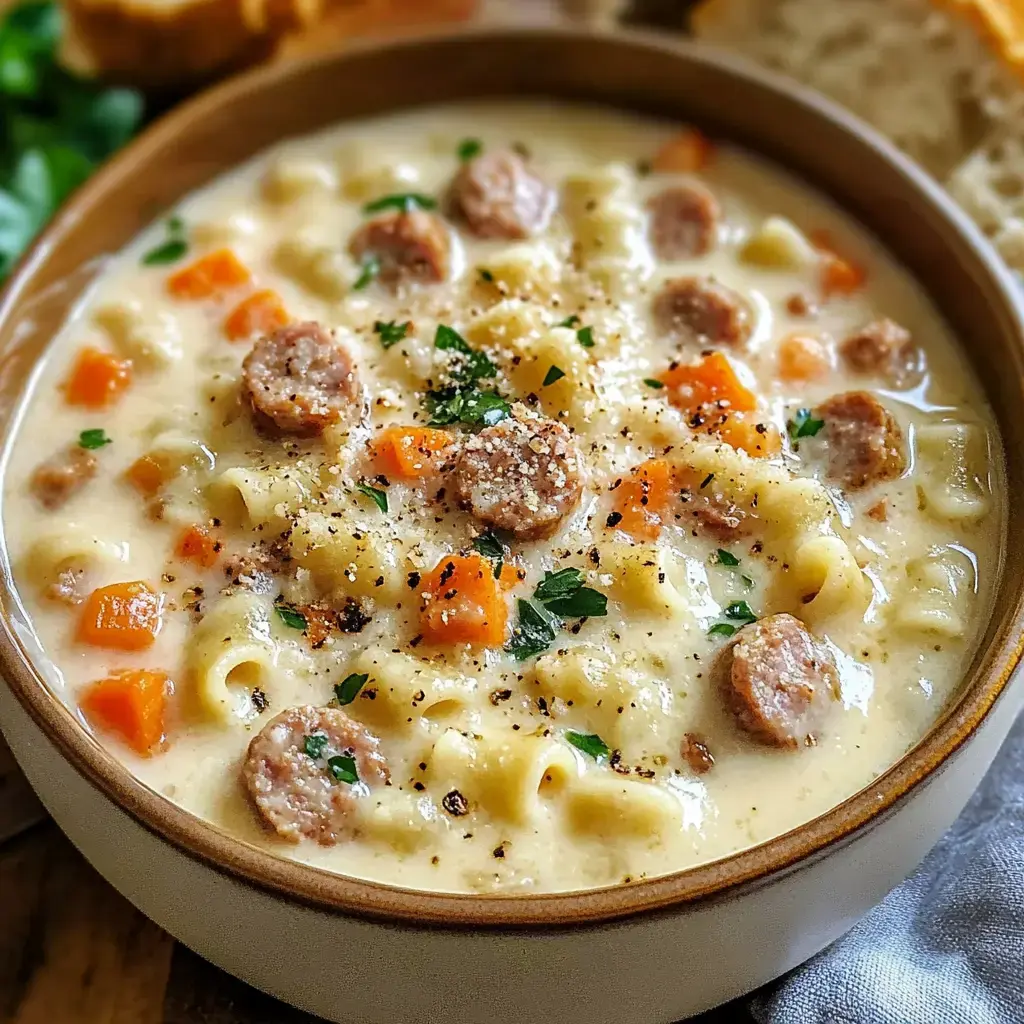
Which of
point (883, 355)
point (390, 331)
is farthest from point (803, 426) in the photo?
point (390, 331)

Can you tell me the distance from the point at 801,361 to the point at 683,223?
26.7 inches

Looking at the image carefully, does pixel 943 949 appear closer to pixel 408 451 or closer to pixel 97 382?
pixel 408 451

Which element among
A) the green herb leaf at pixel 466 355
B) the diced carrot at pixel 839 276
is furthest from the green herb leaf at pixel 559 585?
the diced carrot at pixel 839 276

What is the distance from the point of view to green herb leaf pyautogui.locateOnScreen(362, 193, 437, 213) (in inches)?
161

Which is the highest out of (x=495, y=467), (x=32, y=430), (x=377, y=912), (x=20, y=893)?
(x=495, y=467)

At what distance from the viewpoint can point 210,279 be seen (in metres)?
3.89

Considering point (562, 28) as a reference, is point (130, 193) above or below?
below

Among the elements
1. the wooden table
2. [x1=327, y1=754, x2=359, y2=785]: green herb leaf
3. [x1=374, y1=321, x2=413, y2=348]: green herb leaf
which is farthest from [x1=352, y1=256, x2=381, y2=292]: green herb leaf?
the wooden table

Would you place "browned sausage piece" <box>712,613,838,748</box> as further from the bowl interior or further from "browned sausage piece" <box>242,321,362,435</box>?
"browned sausage piece" <box>242,321,362,435</box>

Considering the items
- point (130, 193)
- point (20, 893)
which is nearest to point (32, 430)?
point (130, 193)

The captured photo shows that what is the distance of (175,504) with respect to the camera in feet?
11.0

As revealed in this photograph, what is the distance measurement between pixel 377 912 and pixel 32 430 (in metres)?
1.86

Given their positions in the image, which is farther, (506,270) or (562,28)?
(562,28)

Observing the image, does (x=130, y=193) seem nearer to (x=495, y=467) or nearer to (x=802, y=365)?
(x=495, y=467)
